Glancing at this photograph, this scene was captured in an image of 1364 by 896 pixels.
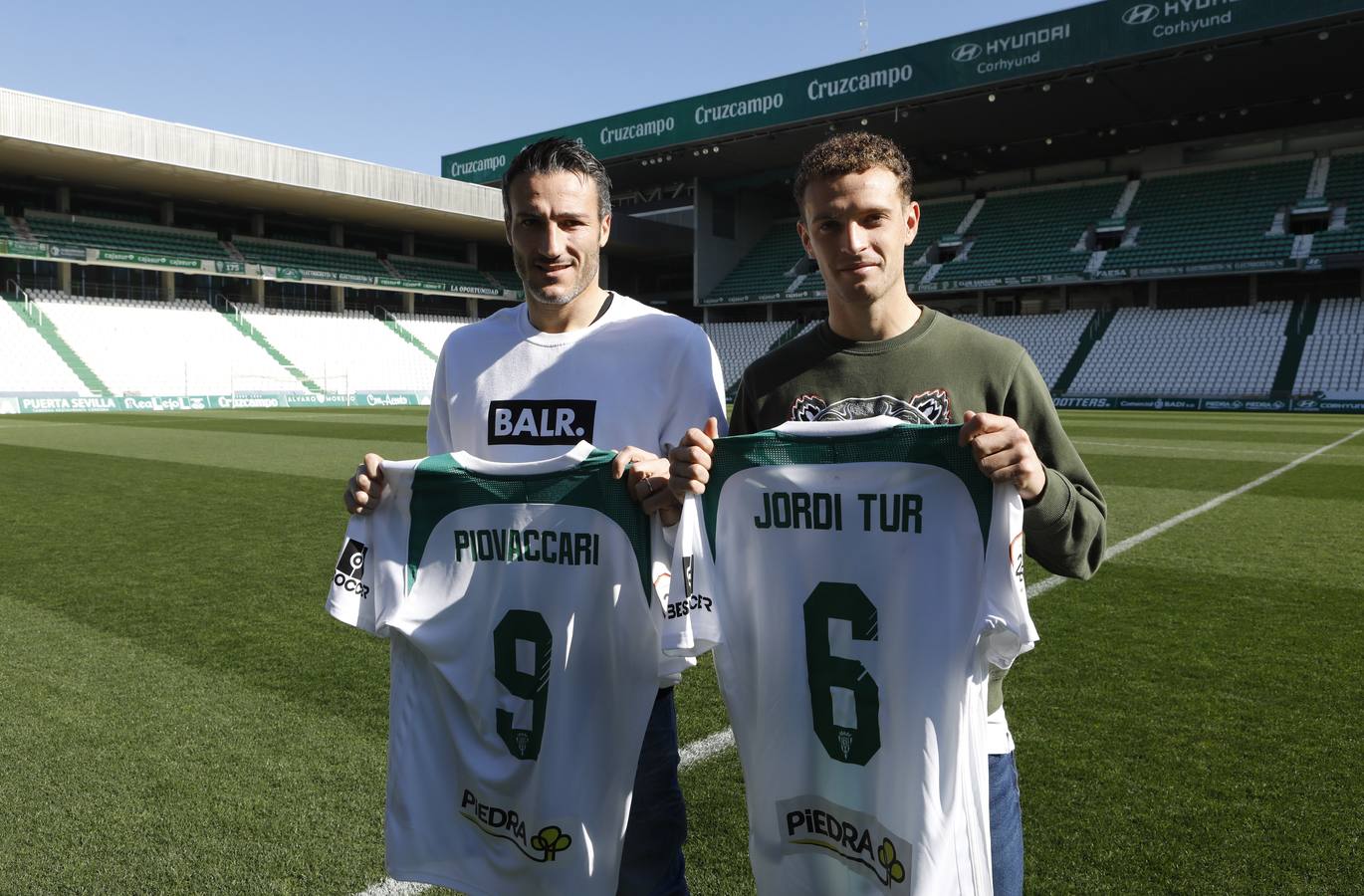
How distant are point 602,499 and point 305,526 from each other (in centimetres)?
632

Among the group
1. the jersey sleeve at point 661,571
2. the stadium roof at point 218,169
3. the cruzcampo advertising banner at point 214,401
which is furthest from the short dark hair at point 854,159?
the stadium roof at point 218,169

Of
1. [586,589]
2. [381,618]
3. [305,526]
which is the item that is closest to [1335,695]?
[586,589]

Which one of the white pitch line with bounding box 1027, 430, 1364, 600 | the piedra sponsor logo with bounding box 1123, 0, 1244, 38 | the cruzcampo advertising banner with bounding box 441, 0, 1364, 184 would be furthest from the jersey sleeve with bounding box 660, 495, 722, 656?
the piedra sponsor logo with bounding box 1123, 0, 1244, 38

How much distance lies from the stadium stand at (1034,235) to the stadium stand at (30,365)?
28.8 m

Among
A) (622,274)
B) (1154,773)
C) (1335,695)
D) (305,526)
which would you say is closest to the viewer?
(1154,773)

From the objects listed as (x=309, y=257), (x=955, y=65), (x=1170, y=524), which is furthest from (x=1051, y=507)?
(x=309, y=257)

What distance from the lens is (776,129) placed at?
3200cm

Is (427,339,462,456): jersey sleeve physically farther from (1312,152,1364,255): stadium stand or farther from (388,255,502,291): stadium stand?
(388,255,502,291): stadium stand

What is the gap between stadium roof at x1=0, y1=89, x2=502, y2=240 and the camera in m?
27.8

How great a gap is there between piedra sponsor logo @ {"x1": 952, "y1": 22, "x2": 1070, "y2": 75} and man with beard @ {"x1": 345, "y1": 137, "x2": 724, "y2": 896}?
27.9 m

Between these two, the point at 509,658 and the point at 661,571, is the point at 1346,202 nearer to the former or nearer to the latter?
the point at 661,571

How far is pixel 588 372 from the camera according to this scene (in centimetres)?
201

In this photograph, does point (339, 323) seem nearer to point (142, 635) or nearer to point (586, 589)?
point (142, 635)

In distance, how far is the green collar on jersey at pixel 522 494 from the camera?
1.90 m
